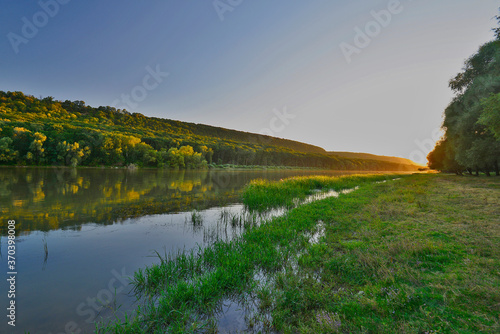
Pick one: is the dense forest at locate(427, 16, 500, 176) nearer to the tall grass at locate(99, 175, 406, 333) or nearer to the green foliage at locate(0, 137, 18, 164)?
the tall grass at locate(99, 175, 406, 333)

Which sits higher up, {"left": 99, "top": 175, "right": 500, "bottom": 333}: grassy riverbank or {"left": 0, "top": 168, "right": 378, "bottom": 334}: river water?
{"left": 99, "top": 175, "right": 500, "bottom": 333}: grassy riverbank

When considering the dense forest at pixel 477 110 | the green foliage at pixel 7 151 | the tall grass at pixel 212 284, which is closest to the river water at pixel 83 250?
the tall grass at pixel 212 284

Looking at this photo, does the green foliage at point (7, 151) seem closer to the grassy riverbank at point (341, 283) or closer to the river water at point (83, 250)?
the river water at point (83, 250)

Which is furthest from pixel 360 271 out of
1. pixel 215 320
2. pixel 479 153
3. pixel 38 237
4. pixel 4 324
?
pixel 479 153

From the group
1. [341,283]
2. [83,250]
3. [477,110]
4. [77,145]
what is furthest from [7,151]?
[477,110]

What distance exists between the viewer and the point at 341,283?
4637mm

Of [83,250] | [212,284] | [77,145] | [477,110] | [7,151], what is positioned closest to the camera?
[212,284]

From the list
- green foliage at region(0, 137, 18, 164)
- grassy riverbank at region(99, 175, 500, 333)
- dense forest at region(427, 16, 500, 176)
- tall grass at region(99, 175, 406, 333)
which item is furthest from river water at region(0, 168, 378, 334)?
green foliage at region(0, 137, 18, 164)

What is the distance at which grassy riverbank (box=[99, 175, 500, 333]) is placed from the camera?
3266 mm

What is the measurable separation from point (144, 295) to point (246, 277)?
Answer: 2257 mm

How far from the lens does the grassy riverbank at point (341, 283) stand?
3.27 metres

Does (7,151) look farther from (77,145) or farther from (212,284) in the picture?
(212,284)

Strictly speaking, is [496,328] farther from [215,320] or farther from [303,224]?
[303,224]

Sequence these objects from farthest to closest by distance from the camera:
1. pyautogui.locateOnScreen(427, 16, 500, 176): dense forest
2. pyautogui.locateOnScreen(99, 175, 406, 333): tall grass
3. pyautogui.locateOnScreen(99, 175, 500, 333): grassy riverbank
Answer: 1. pyautogui.locateOnScreen(427, 16, 500, 176): dense forest
2. pyautogui.locateOnScreen(99, 175, 406, 333): tall grass
3. pyautogui.locateOnScreen(99, 175, 500, 333): grassy riverbank
